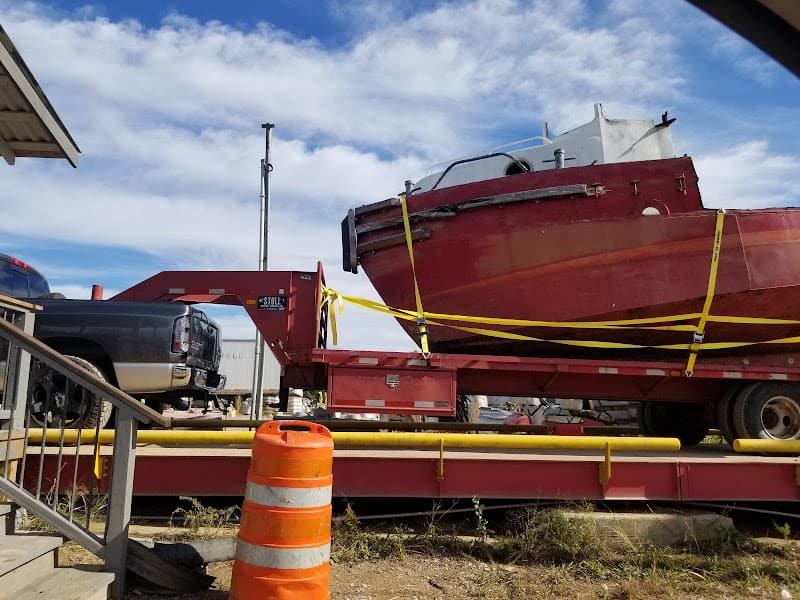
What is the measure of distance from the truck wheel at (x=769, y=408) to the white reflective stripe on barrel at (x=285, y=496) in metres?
4.78

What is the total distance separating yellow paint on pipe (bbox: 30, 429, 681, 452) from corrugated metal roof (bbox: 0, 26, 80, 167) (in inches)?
87.5

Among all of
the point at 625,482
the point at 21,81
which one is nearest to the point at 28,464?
the point at 21,81

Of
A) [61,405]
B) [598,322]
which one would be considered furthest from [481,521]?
[61,405]

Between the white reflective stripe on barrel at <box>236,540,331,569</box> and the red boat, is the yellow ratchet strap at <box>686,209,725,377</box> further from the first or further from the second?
the white reflective stripe on barrel at <box>236,540,331,569</box>

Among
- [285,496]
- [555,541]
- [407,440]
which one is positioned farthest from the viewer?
[407,440]

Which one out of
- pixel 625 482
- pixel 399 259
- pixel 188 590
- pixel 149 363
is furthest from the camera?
pixel 399 259

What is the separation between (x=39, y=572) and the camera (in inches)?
138

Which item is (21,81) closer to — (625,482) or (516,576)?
(516,576)

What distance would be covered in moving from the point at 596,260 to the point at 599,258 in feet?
0.11

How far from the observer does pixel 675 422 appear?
8.29 metres

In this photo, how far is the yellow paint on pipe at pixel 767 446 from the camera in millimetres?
5414

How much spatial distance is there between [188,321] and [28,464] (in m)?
2.10

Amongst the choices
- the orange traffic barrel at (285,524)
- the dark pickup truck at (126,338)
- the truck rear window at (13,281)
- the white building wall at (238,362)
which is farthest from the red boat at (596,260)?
the white building wall at (238,362)

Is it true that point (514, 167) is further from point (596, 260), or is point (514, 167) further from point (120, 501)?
point (120, 501)
